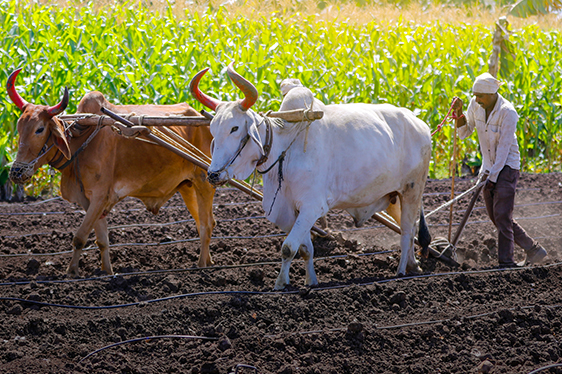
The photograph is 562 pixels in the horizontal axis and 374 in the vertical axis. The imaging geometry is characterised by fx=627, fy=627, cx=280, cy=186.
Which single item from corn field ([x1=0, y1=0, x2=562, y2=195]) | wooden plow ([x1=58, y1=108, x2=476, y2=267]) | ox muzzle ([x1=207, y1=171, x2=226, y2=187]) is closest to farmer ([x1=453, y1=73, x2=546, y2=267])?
wooden plow ([x1=58, y1=108, x2=476, y2=267])

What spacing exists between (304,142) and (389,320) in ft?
5.18

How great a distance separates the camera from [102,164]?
603 cm

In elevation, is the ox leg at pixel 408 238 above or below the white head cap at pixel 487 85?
below

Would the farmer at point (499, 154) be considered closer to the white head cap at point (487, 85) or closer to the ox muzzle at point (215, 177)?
the white head cap at point (487, 85)

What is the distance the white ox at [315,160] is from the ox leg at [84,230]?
60.7 inches

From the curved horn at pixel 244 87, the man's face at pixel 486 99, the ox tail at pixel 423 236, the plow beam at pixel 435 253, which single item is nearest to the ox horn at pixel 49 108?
the curved horn at pixel 244 87

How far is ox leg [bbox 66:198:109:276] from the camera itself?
584 cm

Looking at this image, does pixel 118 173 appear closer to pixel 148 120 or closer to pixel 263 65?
pixel 148 120

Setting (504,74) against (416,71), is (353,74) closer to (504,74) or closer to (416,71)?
(416,71)

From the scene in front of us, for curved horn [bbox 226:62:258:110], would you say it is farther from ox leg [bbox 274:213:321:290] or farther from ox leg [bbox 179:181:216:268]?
ox leg [bbox 179:181:216:268]

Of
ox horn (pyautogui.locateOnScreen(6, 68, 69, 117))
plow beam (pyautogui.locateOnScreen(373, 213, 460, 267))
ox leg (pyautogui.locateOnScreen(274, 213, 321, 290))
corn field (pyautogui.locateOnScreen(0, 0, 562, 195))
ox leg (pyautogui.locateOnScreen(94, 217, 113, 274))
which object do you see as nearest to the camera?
ox leg (pyautogui.locateOnScreen(274, 213, 321, 290))

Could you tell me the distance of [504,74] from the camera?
11.5m

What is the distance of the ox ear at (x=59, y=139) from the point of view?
5.57m

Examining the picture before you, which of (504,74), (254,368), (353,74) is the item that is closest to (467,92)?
(504,74)
